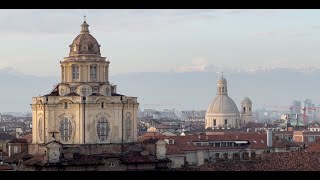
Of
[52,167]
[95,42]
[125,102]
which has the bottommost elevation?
[52,167]

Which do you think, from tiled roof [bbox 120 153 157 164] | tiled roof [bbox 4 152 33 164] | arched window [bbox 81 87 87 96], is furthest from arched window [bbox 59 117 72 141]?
tiled roof [bbox 120 153 157 164]

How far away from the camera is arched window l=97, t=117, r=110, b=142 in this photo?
35.8 m

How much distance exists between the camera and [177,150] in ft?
145

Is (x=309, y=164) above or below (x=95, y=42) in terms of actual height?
below

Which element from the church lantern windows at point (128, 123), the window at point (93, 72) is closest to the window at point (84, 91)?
the window at point (93, 72)

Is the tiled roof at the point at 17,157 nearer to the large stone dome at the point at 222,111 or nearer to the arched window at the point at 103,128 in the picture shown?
the arched window at the point at 103,128

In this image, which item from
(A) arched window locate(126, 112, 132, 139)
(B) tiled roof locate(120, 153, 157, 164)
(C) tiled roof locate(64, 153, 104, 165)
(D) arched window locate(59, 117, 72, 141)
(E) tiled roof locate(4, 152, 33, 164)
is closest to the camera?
(C) tiled roof locate(64, 153, 104, 165)

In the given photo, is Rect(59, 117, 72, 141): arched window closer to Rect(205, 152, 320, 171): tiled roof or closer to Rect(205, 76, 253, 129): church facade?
Rect(205, 152, 320, 171): tiled roof

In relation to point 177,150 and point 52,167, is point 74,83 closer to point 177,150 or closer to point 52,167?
point 52,167

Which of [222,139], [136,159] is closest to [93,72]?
[136,159]

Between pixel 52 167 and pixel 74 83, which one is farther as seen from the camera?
pixel 74 83
